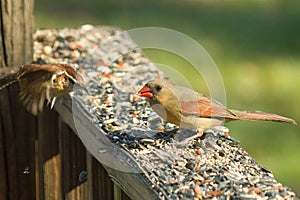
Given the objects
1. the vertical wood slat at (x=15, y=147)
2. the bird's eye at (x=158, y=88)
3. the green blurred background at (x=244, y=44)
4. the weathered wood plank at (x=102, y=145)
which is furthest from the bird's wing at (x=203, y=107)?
the green blurred background at (x=244, y=44)

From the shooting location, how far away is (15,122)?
3.98 m

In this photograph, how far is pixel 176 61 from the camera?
752cm

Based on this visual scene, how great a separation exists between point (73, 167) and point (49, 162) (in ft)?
0.81

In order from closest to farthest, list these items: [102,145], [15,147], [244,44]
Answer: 1. [102,145]
2. [15,147]
3. [244,44]

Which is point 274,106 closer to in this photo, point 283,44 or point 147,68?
point 283,44

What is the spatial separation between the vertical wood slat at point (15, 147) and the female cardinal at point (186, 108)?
2.52 feet

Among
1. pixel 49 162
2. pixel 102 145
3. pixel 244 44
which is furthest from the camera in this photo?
pixel 244 44

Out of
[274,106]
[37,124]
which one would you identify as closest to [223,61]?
[274,106]

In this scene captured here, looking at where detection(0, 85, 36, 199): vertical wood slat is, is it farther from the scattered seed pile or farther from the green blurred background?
the green blurred background

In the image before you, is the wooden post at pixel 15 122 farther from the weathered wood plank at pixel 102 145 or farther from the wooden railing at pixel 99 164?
the weathered wood plank at pixel 102 145

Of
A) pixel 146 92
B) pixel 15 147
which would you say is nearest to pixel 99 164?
pixel 146 92

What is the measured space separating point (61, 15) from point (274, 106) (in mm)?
3050

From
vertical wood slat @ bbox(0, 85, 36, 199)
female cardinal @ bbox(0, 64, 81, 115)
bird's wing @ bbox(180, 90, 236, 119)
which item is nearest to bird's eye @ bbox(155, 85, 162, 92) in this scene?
bird's wing @ bbox(180, 90, 236, 119)

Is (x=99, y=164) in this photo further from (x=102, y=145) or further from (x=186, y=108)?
(x=186, y=108)
